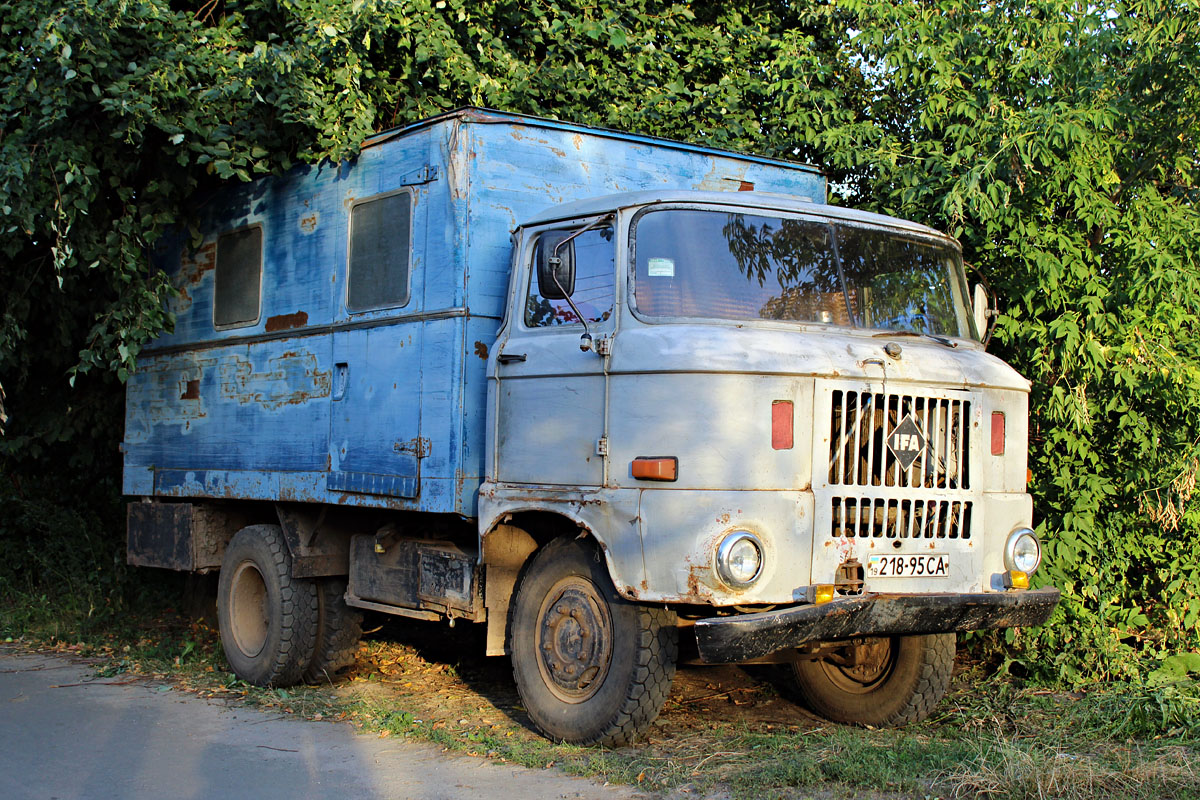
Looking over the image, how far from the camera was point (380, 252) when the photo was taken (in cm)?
719

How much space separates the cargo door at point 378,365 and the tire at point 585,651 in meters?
1.04

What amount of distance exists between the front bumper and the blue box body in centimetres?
189

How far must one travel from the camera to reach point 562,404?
19.8 feet

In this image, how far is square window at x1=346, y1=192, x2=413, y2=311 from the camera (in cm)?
700

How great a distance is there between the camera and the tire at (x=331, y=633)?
8.14m

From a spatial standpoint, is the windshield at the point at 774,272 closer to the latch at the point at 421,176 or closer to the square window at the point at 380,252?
the latch at the point at 421,176

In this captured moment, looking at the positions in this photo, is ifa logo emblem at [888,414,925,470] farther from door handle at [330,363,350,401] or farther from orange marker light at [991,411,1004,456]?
door handle at [330,363,350,401]

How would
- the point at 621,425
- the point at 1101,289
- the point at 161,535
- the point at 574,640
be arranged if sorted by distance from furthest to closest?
the point at 161,535, the point at 1101,289, the point at 574,640, the point at 621,425

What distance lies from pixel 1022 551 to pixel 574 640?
7.39 feet

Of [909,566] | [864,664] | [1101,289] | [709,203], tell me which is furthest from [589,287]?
[1101,289]

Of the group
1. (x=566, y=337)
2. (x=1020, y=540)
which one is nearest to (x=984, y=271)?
(x=1020, y=540)

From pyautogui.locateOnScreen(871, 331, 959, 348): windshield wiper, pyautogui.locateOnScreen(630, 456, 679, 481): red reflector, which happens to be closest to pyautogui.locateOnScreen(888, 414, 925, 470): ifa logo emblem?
pyautogui.locateOnScreen(871, 331, 959, 348): windshield wiper

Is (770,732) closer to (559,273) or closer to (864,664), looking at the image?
(864,664)

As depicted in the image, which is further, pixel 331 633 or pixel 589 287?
pixel 331 633
